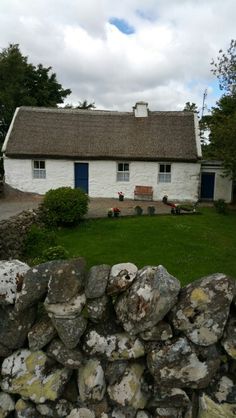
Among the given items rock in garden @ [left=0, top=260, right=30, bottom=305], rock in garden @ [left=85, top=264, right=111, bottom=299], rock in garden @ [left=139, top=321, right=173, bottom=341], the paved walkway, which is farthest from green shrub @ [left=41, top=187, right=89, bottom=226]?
rock in garden @ [left=139, top=321, right=173, bottom=341]

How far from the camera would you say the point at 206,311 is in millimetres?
3393

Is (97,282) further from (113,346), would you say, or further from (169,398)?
(169,398)

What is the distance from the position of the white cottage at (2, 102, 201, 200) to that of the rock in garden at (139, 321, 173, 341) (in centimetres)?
1939

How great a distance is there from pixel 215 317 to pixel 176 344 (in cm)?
50

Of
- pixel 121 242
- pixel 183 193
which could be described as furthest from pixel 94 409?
pixel 183 193

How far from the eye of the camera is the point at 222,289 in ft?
11.2

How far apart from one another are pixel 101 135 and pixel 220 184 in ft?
30.7

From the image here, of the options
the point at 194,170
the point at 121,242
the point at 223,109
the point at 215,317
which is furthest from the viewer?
the point at 223,109

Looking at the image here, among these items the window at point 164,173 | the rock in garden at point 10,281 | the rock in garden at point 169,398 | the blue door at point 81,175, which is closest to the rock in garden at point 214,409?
the rock in garden at point 169,398

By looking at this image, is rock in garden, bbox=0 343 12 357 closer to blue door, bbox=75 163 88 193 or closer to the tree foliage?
blue door, bbox=75 163 88 193

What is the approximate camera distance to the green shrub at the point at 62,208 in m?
15.9

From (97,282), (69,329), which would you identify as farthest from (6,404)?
(97,282)

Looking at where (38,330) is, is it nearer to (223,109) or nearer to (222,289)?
(222,289)

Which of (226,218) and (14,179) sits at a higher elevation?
(14,179)
